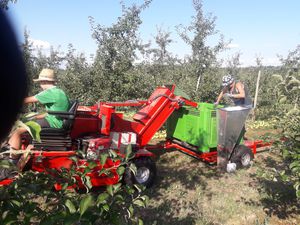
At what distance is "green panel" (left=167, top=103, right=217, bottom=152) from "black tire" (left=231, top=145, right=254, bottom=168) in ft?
1.51

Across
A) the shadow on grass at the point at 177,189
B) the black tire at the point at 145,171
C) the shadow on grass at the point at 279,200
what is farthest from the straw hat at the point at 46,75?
the shadow on grass at the point at 279,200

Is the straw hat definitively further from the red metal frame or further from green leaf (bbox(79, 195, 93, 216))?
green leaf (bbox(79, 195, 93, 216))

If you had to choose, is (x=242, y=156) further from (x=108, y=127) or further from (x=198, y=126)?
(x=108, y=127)

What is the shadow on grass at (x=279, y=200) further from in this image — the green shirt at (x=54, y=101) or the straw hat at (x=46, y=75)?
the straw hat at (x=46, y=75)

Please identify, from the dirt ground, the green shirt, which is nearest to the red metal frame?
the green shirt

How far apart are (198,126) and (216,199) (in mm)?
1908

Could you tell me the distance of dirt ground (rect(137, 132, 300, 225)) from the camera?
4.27 meters

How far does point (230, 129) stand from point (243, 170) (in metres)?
0.90

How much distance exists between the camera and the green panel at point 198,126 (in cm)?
634

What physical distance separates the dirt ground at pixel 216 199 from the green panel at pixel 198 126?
541mm

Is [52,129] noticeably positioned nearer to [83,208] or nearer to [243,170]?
[83,208]

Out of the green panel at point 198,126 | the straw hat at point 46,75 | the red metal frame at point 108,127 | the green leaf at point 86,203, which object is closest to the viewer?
the green leaf at point 86,203

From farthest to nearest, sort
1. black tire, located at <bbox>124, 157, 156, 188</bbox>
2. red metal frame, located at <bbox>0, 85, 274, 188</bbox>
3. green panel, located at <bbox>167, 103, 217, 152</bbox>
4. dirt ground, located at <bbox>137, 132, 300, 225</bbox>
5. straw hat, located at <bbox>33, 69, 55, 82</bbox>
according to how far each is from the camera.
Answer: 1. green panel, located at <bbox>167, 103, 217, 152</bbox>
2. black tire, located at <bbox>124, 157, 156, 188</bbox>
3. straw hat, located at <bbox>33, 69, 55, 82</bbox>
4. red metal frame, located at <bbox>0, 85, 274, 188</bbox>
5. dirt ground, located at <bbox>137, 132, 300, 225</bbox>

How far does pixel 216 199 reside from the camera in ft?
16.2
